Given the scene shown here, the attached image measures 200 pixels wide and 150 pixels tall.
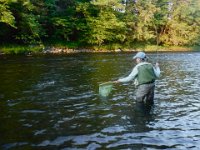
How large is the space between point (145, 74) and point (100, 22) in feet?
143

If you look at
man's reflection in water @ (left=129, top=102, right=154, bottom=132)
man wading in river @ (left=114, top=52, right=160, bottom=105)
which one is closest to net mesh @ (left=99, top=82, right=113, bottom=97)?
man's reflection in water @ (left=129, top=102, right=154, bottom=132)

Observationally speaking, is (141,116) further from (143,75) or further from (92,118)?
(92,118)

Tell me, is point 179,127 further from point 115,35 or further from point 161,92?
point 115,35

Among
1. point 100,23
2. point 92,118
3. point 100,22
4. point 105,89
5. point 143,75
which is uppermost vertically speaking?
point 100,22

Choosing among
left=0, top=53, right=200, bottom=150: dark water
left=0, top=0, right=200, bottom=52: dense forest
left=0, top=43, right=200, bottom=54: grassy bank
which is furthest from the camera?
left=0, top=0, right=200, bottom=52: dense forest

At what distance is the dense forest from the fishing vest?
87.0 feet

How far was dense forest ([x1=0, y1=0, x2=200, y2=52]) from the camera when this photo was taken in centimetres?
4138

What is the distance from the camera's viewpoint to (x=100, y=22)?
5406 centimetres

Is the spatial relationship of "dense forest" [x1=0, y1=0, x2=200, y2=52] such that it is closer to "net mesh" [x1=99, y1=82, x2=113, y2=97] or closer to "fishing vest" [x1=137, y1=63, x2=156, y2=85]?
"net mesh" [x1=99, y1=82, x2=113, y2=97]

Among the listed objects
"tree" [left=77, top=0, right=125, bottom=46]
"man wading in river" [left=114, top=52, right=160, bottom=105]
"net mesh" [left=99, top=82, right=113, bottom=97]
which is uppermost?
"tree" [left=77, top=0, right=125, bottom=46]

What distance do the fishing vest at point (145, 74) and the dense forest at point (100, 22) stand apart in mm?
26533

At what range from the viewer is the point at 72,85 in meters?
18.0

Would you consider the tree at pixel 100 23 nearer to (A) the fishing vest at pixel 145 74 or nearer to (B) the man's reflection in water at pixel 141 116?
(B) the man's reflection in water at pixel 141 116

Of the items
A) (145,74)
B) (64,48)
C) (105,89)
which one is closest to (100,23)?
(64,48)
